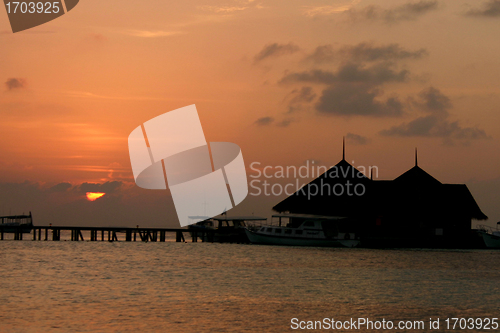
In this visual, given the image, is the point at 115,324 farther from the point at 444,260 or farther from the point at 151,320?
the point at 444,260

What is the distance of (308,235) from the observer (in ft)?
269

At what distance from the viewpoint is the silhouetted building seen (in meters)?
87.6

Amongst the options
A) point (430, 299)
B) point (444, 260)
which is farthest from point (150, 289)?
point (444, 260)

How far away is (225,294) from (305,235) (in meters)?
47.9

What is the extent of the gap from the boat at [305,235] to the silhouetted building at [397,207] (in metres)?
3.72

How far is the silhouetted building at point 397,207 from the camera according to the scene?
287 ft

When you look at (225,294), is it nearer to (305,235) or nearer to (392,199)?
(305,235)

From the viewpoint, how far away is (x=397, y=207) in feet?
295

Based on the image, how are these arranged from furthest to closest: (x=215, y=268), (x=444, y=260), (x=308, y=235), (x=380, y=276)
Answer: (x=308, y=235)
(x=444, y=260)
(x=215, y=268)
(x=380, y=276)

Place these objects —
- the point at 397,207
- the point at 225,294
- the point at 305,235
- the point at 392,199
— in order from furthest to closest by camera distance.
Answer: the point at 392,199, the point at 397,207, the point at 305,235, the point at 225,294

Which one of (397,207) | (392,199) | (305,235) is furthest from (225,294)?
(392,199)

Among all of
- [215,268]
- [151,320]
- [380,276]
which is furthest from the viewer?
[215,268]

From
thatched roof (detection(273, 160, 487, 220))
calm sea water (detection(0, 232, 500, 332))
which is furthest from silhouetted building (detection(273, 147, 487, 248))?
calm sea water (detection(0, 232, 500, 332))

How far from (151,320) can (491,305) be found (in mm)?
17992
